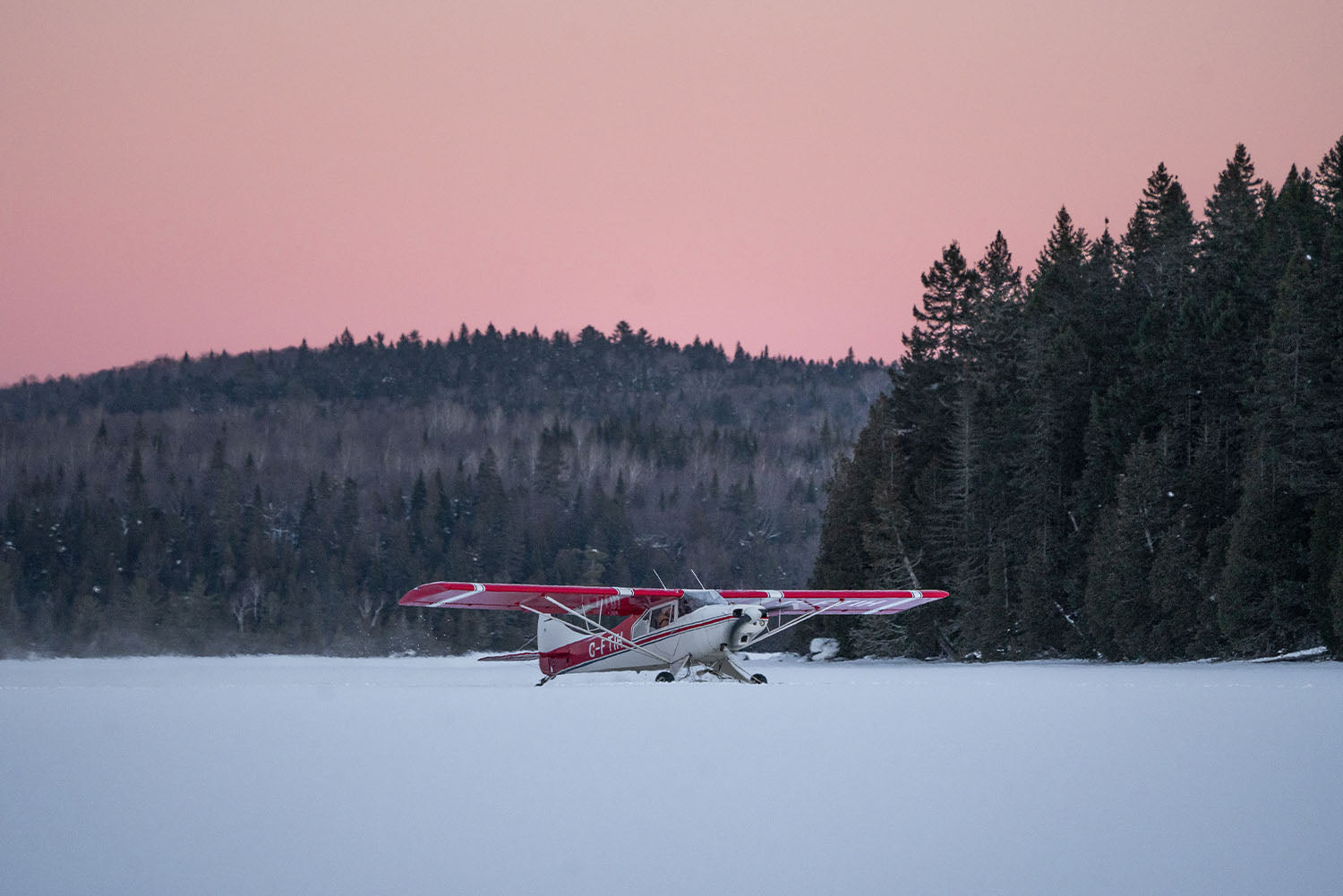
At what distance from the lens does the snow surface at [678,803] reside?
24.8ft

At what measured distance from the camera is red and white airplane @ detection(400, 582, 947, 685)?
24188mm

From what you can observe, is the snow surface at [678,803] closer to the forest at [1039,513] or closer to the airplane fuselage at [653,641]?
the airplane fuselage at [653,641]

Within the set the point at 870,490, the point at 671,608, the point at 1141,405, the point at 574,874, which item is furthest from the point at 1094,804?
the point at 870,490

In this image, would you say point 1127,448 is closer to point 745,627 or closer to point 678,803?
point 745,627

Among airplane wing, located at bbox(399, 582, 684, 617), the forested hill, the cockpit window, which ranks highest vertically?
the forested hill

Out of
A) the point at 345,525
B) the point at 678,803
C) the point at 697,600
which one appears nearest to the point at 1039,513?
the point at 697,600

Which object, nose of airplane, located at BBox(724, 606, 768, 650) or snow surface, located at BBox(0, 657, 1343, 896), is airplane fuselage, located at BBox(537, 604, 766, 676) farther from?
snow surface, located at BBox(0, 657, 1343, 896)

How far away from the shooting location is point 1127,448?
42.7 meters

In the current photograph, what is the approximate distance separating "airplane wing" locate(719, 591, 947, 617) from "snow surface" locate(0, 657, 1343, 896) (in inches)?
482

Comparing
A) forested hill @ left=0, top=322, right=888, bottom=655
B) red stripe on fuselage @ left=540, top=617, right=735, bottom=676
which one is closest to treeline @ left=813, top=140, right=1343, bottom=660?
red stripe on fuselage @ left=540, top=617, right=735, bottom=676

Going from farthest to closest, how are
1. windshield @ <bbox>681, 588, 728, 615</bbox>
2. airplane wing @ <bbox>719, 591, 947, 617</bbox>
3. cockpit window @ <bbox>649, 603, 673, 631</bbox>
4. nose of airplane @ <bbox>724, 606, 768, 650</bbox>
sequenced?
airplane wing @ <bbox>719, 591, 947, 617</bbox>
cockpit window @ <bbox>649, 603, 673, 631</bbox>
windshield @ <bbox>681, 588, 728, 615</bbox>
nose of airplane @ <bbox>724, 606, 768, 650</bbox>

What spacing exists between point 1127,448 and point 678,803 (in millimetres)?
36992

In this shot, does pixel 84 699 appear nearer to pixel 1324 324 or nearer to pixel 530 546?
pixel 1324 324

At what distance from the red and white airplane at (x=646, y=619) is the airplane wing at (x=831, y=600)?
0.09 feet
